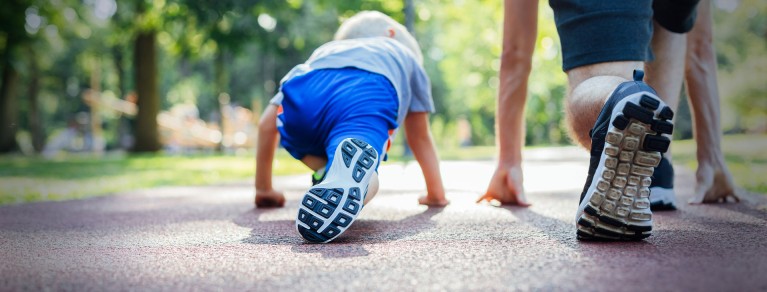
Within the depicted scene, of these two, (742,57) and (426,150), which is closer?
(426,150)

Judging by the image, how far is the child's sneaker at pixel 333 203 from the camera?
212 cm

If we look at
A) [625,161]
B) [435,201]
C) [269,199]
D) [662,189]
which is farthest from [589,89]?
[269,199]

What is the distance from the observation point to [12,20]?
14742 mm

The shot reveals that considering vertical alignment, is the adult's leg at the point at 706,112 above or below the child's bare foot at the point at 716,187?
above

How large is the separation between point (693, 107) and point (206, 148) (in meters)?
27.6

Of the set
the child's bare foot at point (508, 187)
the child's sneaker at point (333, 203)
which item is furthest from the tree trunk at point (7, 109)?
the child's sneaker at point (333, 203)

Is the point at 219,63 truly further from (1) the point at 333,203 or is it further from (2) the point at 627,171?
(2) the point at 627,171

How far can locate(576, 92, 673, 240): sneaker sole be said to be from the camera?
1715 millimetres

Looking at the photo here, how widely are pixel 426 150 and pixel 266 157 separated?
83 cm

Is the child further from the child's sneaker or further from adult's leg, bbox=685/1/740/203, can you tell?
adult's leg, bbox=685/1/740/203

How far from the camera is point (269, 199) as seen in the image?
3711mm

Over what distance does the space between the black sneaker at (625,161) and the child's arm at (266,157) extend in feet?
5.75

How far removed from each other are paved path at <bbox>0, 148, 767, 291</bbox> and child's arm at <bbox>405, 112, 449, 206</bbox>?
221mm

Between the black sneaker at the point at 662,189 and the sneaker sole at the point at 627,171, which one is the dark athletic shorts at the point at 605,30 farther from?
the black sneaker at the point at 662,189
